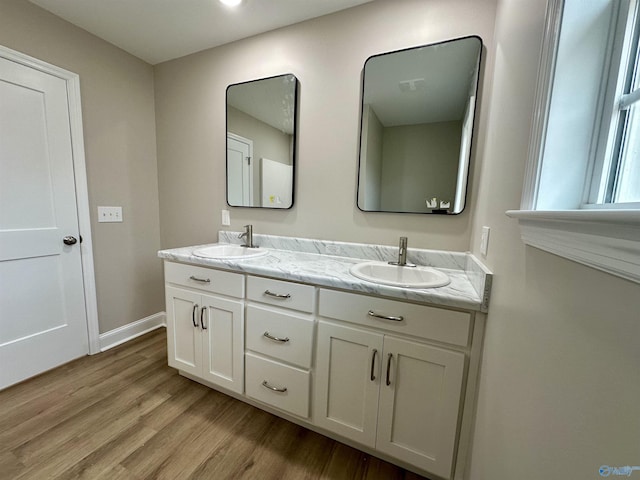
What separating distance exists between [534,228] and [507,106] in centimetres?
63

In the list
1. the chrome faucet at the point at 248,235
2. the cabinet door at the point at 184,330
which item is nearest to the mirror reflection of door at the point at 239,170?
the chrome faucet at the point at 248,235

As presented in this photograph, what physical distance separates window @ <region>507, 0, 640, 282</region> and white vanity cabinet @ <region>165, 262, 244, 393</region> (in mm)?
1297

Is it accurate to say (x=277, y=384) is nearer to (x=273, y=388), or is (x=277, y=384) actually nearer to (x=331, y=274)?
(x=273, y=388)

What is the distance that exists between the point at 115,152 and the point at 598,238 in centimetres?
275

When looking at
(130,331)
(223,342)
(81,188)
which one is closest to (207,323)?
(223,342)

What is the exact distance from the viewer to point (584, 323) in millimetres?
394

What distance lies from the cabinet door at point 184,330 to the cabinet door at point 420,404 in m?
1.15

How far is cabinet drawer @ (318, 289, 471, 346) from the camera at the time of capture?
98 centimetres

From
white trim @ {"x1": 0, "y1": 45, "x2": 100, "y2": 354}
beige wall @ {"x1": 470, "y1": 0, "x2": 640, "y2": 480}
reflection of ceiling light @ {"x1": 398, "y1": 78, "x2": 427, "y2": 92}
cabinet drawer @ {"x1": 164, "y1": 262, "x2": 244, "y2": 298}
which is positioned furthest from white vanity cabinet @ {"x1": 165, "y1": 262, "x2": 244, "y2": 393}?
reflection of ceiling light @ {"x1": 398, "y1": 78, "x2": 427, "y2": 92}

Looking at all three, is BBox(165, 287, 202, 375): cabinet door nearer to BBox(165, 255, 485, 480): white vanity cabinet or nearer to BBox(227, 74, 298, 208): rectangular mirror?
BBox(165, 255, 485, 480): white vanity cabinet

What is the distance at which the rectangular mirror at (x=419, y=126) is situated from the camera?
1.35 m

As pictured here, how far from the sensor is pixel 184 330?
1.64 metres

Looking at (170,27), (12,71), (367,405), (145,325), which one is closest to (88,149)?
(12,71)

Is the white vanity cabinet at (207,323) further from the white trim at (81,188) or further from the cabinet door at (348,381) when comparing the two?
the white trim at (81,188)
